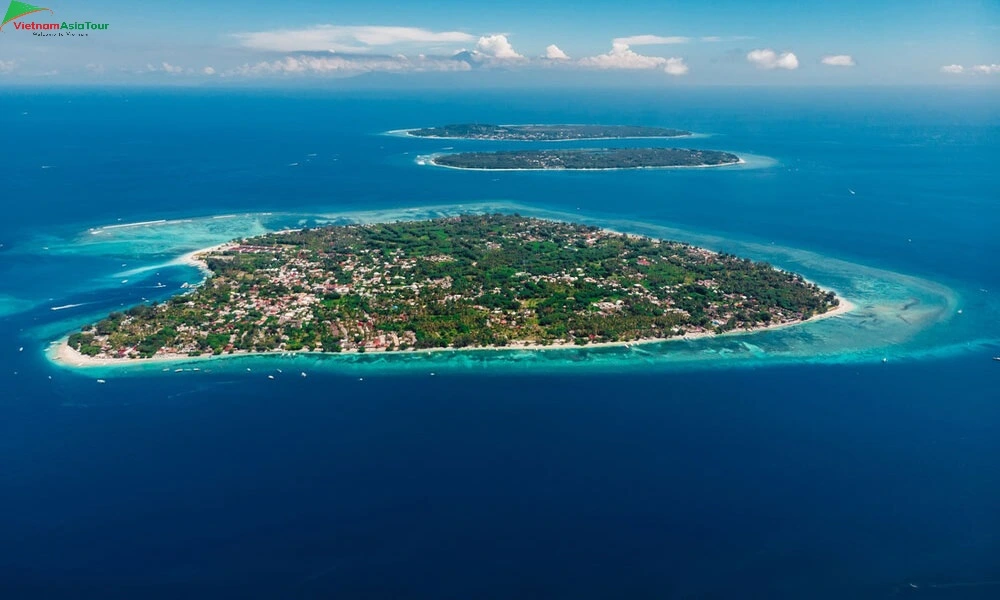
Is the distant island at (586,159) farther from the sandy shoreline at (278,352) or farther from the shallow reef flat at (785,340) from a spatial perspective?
the sandy shoreline at (278,352)

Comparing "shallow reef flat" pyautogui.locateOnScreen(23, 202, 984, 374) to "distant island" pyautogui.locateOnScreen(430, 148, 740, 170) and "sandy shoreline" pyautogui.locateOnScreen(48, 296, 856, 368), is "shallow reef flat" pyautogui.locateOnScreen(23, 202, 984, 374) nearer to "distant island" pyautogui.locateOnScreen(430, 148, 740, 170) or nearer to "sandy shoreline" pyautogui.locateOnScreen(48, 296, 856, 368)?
"sandy shoreline" pyautogui.locateOnScreen(48, 296, 856, 368)

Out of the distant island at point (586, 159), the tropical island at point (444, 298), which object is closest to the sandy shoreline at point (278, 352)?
the tropical island at point (444, 298)

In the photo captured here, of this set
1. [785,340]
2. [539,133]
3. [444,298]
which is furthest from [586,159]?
[785,340]

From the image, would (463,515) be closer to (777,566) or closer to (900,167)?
(777,566)

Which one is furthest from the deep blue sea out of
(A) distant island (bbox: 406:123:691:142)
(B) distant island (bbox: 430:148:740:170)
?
(A) distant island (bbox: 406:123:691:142)

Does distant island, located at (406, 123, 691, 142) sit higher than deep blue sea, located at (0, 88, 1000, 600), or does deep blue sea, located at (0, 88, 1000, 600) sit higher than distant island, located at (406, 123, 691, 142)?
distant island, located at (406, 123, 691, 142)

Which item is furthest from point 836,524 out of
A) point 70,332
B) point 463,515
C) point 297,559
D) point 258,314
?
point 70,332
